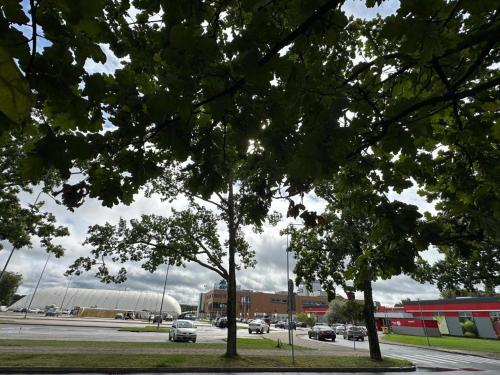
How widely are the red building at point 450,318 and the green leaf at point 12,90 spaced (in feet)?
153

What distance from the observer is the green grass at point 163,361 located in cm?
1142

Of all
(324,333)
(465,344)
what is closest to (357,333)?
(324,333)

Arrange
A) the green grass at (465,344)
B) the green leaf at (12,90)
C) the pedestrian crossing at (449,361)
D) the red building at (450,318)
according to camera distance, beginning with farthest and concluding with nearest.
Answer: the red building at (450,318), the green grass at (465,344), the pedestrian crossing at (449,361), the green leaf at (12,90)

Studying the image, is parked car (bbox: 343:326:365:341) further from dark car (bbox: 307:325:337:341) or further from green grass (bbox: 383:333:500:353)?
dark car (bbox: 307:325:337:341)

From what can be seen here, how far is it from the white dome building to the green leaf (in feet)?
415

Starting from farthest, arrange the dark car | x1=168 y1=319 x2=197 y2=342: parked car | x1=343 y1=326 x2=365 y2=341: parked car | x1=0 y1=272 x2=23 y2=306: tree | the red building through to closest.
Result: x1=0 y1=272 x2=23 y2=306: tree < the red building < x1=343 y1=326 x2=365 y2=341: parked car < the dark car < x1=168 y1=319 x2=197 y2=342: parked car

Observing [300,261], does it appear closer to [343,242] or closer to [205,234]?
[343,242]

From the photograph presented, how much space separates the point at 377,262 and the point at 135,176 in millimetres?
2882

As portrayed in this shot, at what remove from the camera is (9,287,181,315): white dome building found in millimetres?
114438

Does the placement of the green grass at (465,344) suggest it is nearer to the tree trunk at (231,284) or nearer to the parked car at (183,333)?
the tree trunk at (231,284)

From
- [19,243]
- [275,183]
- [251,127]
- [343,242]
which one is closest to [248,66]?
[251,127]

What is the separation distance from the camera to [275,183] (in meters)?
3.60

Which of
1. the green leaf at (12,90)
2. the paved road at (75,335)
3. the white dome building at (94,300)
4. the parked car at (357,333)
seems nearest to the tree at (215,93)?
the green leaf at (12,90)

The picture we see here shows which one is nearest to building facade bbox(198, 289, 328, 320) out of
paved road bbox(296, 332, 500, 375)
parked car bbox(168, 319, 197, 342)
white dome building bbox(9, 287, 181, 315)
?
white dome building bbox(9, 287, 181, 315)
